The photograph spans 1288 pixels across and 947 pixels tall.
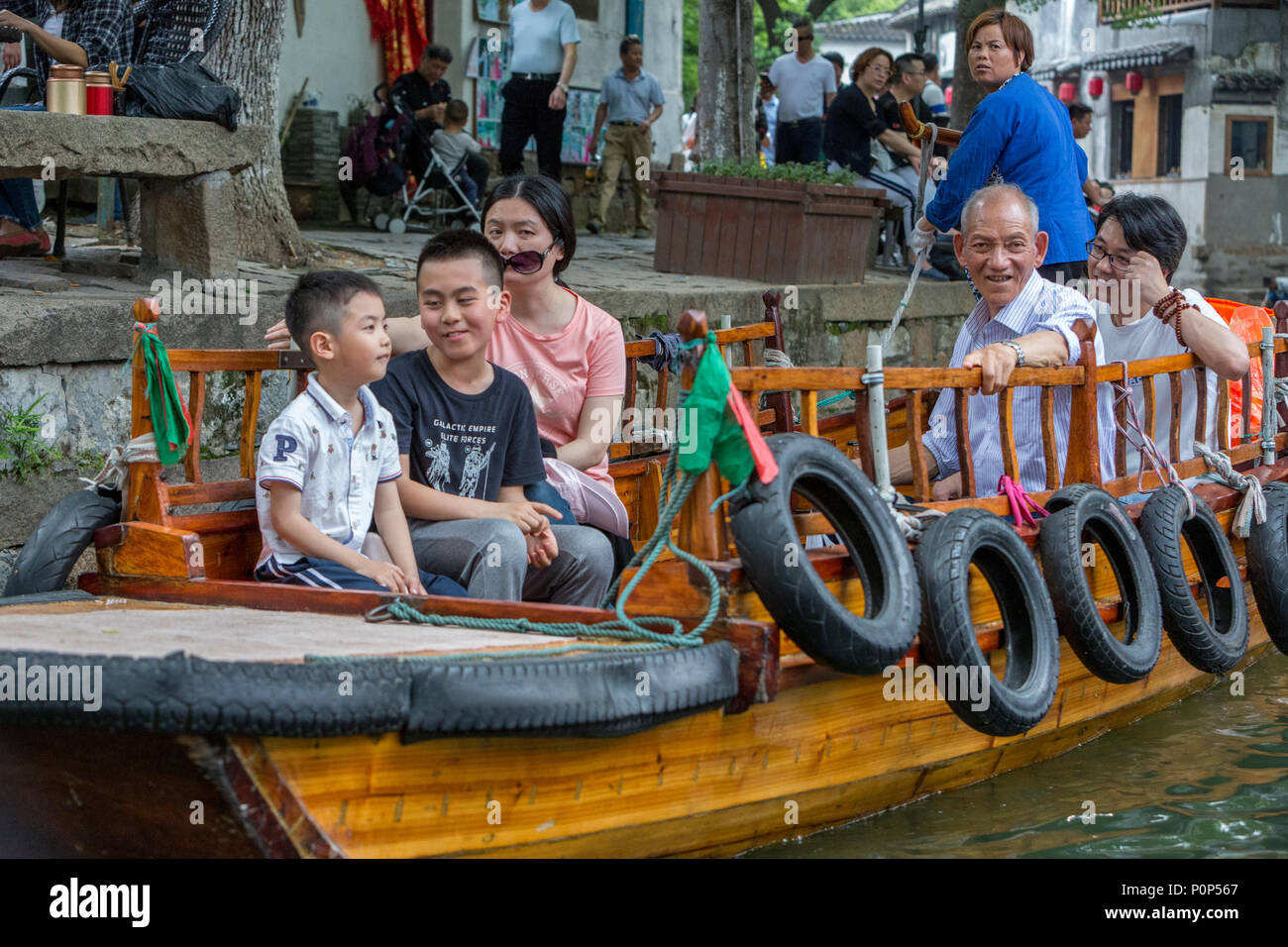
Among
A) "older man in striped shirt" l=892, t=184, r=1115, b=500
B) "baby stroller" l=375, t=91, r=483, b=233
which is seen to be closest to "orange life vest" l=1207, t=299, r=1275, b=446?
"older man in striped shirt" l=892, t=184, r=1115, b=500

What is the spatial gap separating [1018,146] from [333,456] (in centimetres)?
325

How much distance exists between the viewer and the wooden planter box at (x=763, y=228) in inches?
349

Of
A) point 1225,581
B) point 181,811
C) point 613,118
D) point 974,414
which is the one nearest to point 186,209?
point 974,414

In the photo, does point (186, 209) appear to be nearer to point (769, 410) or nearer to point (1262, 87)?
point (769, 410)

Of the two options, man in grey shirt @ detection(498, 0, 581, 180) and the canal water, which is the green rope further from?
man in grey shirt @ detection(498, 0, 581, 180)

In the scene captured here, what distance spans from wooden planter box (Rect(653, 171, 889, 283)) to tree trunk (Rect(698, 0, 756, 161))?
265cm

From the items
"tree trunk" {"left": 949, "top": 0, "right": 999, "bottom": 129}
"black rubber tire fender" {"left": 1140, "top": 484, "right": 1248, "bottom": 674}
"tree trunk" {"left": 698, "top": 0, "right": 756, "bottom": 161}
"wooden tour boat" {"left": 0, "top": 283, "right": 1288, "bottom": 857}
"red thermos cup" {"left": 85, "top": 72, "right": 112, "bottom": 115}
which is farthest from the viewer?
"tree trunk" {"left": 698, "top": 0, "right": 756, "bottom": 161}

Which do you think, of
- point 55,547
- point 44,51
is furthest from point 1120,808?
point 44,51

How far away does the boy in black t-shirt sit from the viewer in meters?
3.80

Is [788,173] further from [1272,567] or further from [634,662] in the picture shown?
[634,662]

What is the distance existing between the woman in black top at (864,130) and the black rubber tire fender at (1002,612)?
23.7ft

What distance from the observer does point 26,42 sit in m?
7.80

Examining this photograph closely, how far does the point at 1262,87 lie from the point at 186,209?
72.0 ft

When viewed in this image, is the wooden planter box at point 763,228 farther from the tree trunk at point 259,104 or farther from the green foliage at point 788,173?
the tree trunk at point 259,104
